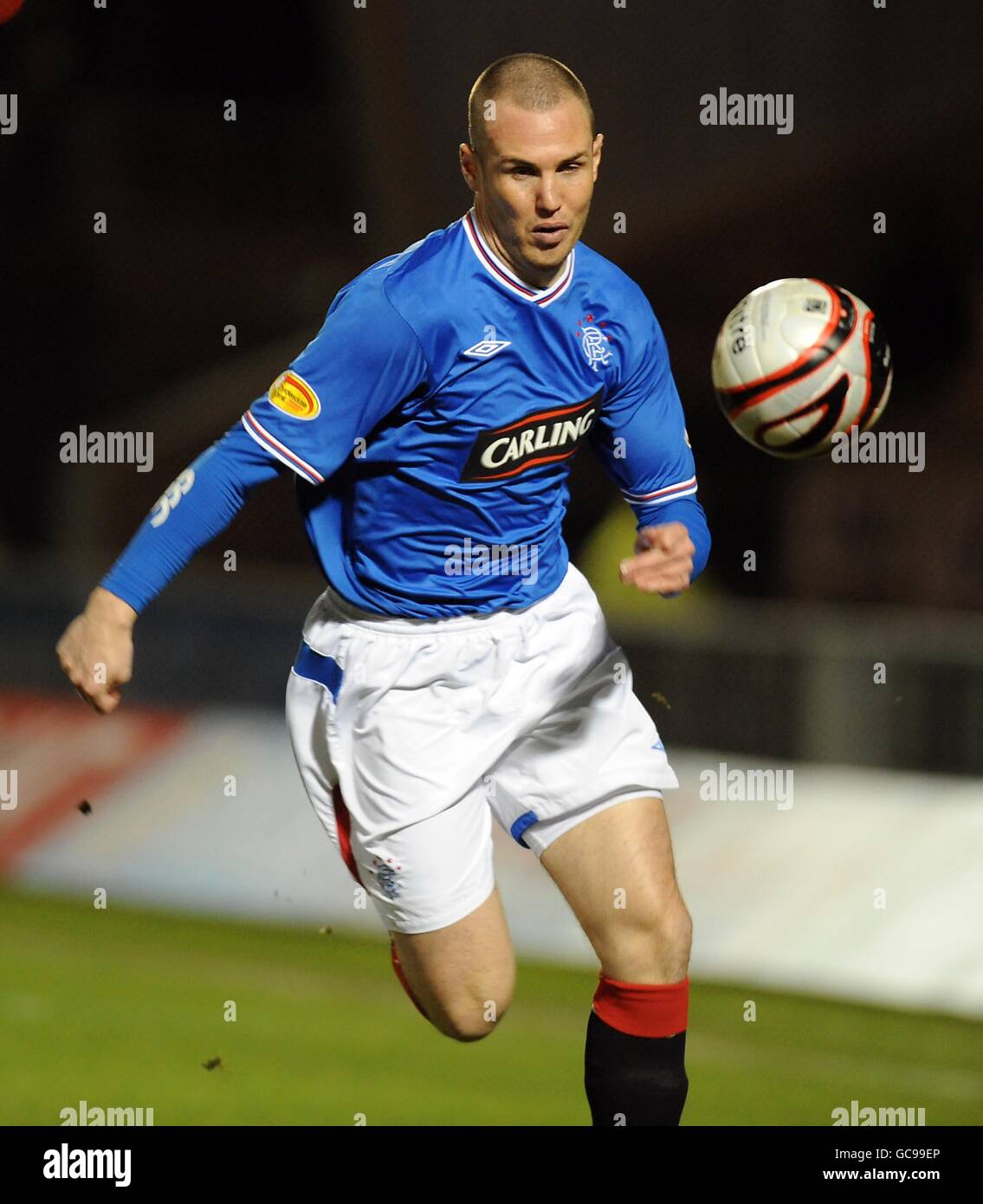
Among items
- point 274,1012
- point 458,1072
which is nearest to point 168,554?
point 458,1072

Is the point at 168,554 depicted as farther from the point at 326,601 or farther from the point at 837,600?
the point at 837,600

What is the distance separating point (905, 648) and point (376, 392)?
4.36 metres

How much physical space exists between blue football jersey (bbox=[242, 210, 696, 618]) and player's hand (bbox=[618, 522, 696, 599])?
42 centimetres

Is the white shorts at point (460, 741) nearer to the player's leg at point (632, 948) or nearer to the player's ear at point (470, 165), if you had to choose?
the player's leg at point (632, 948)

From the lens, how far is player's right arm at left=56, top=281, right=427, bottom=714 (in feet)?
12.7

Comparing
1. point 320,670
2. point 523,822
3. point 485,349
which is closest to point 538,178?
point 485,349

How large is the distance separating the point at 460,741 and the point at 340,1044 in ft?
10.9

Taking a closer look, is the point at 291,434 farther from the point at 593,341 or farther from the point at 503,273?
the point at 593,341

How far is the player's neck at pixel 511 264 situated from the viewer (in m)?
4.02

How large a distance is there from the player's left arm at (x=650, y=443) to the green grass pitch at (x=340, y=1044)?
111 inches

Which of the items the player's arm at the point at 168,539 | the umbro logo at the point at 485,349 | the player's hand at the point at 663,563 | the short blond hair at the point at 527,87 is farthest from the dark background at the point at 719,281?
the player's arm at the point at 168,539

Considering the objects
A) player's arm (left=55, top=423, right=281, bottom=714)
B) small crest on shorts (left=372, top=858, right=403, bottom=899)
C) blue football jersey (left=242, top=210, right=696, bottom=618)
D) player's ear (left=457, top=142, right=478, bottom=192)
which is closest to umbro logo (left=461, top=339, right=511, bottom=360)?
blue football jersey (left=242, top=210, right=696, bottom=618)

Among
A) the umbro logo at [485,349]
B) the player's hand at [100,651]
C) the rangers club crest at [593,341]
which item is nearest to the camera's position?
the player's hand at [100,651]

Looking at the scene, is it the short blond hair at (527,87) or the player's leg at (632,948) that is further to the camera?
the player's leg at (632,948)
